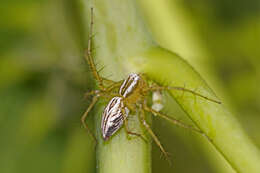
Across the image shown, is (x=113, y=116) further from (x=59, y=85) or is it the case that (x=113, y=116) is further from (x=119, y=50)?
(x=59, y=85)

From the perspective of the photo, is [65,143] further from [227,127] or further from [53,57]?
[227,127]

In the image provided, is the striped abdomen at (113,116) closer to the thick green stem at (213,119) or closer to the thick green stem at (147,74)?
the thick green stem at (147,74)

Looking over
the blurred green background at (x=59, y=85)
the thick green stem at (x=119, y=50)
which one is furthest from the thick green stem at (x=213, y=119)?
the blurred green background at (x=59, y=85)

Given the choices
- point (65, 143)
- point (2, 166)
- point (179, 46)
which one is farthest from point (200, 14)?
point (2, 166)

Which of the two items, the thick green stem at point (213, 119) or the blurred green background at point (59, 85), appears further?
the blurred green background at point (59, 85)

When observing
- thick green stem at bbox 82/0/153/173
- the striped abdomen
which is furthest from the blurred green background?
thick green stem at bbox 82/0/153/173

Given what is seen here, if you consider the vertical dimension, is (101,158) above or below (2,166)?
below

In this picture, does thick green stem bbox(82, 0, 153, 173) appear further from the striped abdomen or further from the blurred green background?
the blurred green background

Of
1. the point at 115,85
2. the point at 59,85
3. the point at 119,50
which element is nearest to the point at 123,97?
the point at 115,85
